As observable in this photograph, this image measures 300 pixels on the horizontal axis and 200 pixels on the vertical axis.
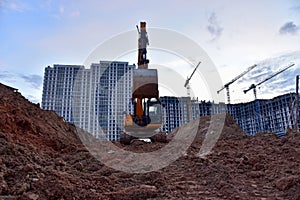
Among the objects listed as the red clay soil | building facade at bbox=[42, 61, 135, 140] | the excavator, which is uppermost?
building facade at bbox=[42, 61, 135, 140]

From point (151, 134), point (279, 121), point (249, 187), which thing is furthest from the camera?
point (279, 121)

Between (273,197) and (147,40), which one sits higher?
(147,40)

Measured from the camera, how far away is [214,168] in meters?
5.63

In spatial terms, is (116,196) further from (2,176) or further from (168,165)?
(168,165)

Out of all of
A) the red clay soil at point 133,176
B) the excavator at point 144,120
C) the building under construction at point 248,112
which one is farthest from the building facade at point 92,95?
the red clay soil at point 133,176

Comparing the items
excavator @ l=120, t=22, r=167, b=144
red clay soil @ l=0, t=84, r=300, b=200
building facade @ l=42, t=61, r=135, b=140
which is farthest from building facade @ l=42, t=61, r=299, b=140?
red clay soil @ l=0, t=84, r=300, b=200

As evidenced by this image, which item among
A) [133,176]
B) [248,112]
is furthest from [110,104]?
[248,112]

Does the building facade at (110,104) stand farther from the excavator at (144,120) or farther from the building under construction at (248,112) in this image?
the excavator at (144,120)

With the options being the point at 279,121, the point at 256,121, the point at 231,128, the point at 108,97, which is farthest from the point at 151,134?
the point at 256,121

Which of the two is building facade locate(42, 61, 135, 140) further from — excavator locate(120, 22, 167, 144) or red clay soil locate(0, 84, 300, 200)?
red clay soil locate(0, 84, 300, 200)

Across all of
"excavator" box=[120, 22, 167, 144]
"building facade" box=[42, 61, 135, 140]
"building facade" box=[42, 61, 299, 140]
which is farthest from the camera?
"building facade" box=[42, 61, 299, 140]

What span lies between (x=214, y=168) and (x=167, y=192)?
1872 millimetres

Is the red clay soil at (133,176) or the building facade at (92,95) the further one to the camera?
the building facade at (92,95)

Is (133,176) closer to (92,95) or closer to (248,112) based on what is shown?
(92,95)
